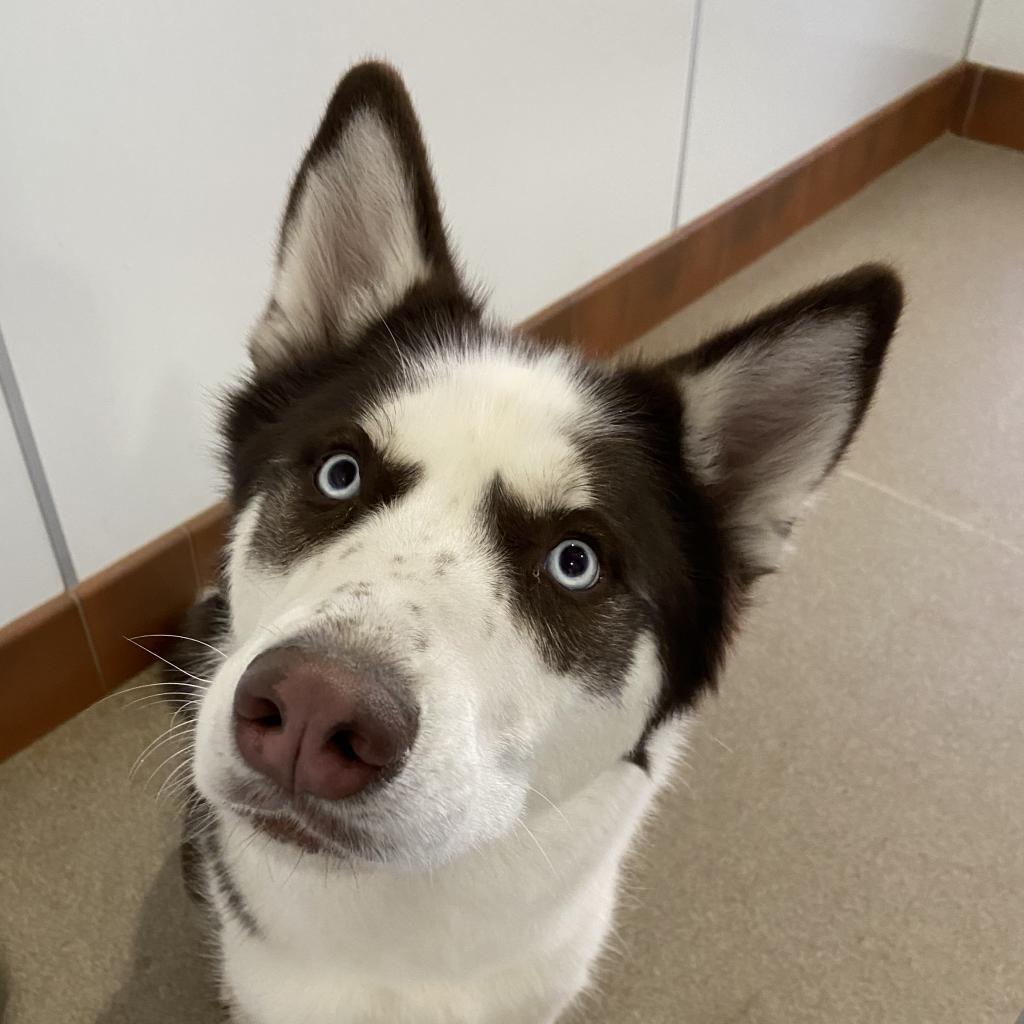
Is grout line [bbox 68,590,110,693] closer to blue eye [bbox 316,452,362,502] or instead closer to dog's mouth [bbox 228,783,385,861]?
blue eye [bbox 316,452,362,502]

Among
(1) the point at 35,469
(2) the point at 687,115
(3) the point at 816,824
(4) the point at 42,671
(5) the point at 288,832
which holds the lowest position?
(3) the point at 816,824

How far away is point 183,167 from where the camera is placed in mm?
1778

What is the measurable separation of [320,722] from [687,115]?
2.46 meters

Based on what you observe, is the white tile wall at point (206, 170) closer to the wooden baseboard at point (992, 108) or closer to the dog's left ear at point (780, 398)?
the dog's left ear at point (780, 398)

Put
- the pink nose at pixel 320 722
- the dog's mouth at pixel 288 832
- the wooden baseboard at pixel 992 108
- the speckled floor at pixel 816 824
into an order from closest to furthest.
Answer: the pink nose at pixel 320 722 → the dog's mouth at pixel 288 832 → the speckled floor at pixel 816 824 → the wooden baseboard at pixel 992 108

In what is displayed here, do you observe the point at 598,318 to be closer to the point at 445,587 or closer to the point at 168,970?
the point at 168,970

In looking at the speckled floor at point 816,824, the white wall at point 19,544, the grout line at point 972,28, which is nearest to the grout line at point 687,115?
the speckled floor at point 816,824

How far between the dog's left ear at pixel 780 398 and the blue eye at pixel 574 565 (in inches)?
8.0

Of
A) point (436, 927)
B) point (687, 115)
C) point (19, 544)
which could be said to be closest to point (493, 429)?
point (436, 927)

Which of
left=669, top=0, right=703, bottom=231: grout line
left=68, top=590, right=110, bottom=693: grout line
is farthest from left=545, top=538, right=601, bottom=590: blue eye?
left=669, top=0, right=703, bottom=231: grout line

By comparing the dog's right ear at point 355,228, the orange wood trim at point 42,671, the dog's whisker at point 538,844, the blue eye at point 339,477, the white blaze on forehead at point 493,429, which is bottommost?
the orange wood trim at point 42,671

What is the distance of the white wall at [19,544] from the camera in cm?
175

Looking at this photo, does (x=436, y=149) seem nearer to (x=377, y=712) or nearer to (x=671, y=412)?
(x=671, y=412)

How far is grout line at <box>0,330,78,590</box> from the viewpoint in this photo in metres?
1.69
